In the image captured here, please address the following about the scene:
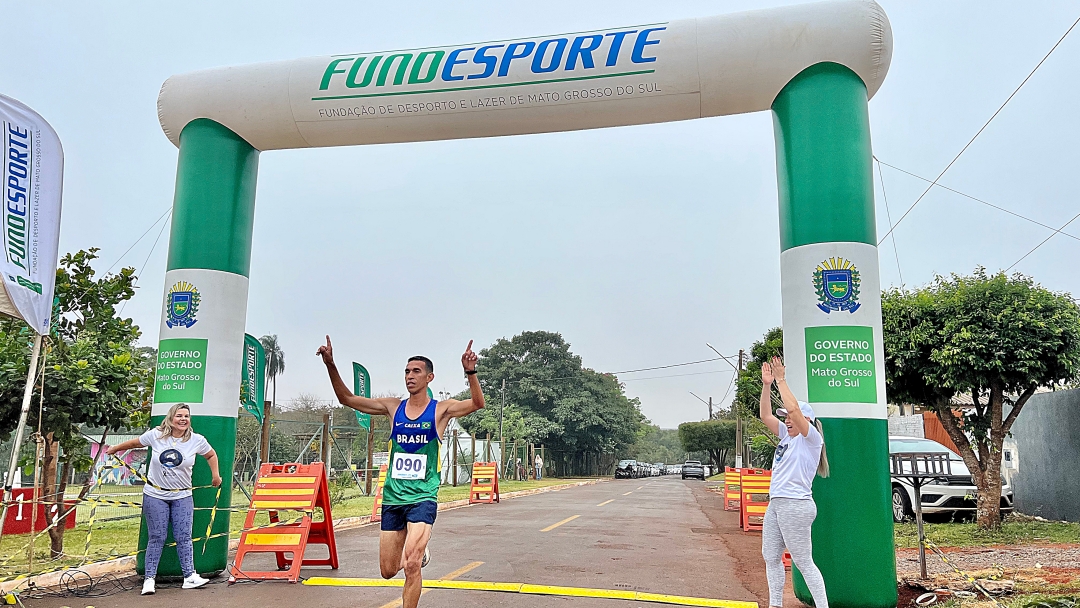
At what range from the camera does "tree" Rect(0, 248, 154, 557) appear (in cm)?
998

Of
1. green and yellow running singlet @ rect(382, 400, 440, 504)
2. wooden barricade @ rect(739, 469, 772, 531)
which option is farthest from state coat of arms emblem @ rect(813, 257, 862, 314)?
wooden barricade @ rect(739, 469, 772, 531)

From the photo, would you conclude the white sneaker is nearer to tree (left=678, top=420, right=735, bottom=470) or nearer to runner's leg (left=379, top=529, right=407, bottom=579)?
runner's leg (left=379, top=529, right=407, bottom=579)

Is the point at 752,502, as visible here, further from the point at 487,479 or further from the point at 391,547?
the point at 391,547

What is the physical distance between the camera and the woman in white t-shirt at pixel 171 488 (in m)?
7.76

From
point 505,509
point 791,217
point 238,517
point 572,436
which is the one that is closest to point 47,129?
point 791,217

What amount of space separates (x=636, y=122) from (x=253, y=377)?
213 inches

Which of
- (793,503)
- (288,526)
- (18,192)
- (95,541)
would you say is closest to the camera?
(793,503)

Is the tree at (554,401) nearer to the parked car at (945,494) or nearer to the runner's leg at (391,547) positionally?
the parked car at (945,494)

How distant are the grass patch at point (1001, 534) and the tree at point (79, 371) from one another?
11284 millimetres

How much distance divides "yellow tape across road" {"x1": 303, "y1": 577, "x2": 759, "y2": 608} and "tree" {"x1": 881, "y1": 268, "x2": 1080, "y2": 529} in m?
7.39

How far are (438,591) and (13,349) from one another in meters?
6.58

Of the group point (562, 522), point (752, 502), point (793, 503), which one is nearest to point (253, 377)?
point (793, 503)

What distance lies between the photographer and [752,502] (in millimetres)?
15969

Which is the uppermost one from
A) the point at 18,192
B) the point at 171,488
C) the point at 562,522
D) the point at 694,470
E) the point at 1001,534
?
the point at 18,192
